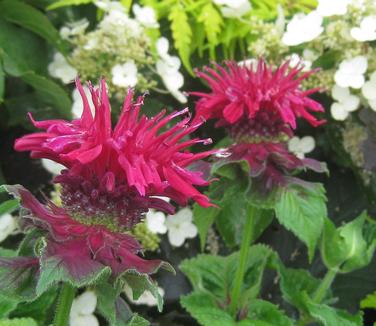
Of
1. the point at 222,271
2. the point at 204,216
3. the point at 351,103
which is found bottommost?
the point at 222,271

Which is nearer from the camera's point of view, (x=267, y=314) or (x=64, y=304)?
(x=64, y=304)

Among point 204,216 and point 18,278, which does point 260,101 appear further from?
point 18,278

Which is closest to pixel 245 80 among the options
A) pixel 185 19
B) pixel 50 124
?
pixel 185 19

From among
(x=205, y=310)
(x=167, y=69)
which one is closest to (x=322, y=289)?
(x=205, y=310)

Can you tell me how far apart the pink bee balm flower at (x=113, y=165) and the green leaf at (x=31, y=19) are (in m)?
0.48

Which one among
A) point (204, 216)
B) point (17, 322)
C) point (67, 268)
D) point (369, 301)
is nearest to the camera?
point (67, 268)

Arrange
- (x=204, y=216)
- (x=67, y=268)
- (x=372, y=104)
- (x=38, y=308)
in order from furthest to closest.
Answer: (x=372, y=104)
(x=204, y=216)
(x=38, y=308)
(x=67, y=268)

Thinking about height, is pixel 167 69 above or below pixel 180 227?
above

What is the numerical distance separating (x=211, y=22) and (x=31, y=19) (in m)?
0.26

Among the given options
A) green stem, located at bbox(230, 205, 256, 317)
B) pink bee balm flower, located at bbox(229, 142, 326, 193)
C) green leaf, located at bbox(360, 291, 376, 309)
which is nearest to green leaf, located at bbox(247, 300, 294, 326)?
green stem, located at bbox(230, 205, 256, 317)

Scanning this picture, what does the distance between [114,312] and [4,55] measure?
0.54 m

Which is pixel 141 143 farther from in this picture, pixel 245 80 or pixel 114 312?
pixel 245 80

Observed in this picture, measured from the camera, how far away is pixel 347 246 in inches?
32.2

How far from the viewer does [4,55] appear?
940mm
